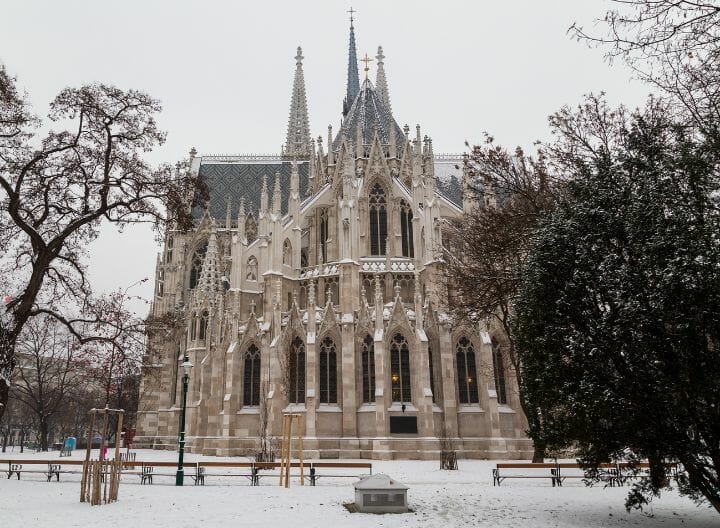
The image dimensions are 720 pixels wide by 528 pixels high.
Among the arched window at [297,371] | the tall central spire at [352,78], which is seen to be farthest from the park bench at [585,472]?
the tall central spire at [352,78]

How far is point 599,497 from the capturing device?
13570 mm

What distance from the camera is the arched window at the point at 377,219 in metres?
35.9

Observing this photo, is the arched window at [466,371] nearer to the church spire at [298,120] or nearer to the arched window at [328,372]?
the arched window at [328,372]

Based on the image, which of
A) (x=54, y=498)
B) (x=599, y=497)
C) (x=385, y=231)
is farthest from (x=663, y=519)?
(x=385, y=231)

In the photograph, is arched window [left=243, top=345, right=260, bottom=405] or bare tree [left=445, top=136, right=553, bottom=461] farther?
arched window [left=243, top=345, right=260, bottom=405]

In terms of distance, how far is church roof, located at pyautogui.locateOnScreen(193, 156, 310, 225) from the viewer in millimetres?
51250

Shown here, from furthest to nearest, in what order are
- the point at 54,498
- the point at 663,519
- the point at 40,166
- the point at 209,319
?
the point at 209,319, the point at 40,166, the point at 54,498, the point at 663,519

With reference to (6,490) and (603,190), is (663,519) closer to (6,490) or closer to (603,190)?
(603,190)

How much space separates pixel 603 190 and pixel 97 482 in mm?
11734

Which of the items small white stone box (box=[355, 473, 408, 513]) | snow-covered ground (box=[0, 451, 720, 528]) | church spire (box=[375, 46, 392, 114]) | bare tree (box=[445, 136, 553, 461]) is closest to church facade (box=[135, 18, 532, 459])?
bare tree (box=[445, 136, 553, 461])

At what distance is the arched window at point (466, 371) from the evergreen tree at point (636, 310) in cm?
1845

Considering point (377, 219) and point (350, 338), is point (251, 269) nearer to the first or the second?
point (377, 219)

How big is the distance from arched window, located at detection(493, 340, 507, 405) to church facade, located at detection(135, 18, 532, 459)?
69mm

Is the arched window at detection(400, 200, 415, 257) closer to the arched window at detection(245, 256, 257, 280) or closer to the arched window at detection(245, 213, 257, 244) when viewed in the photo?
the arched window at detection(245, 256, 257, 280)
